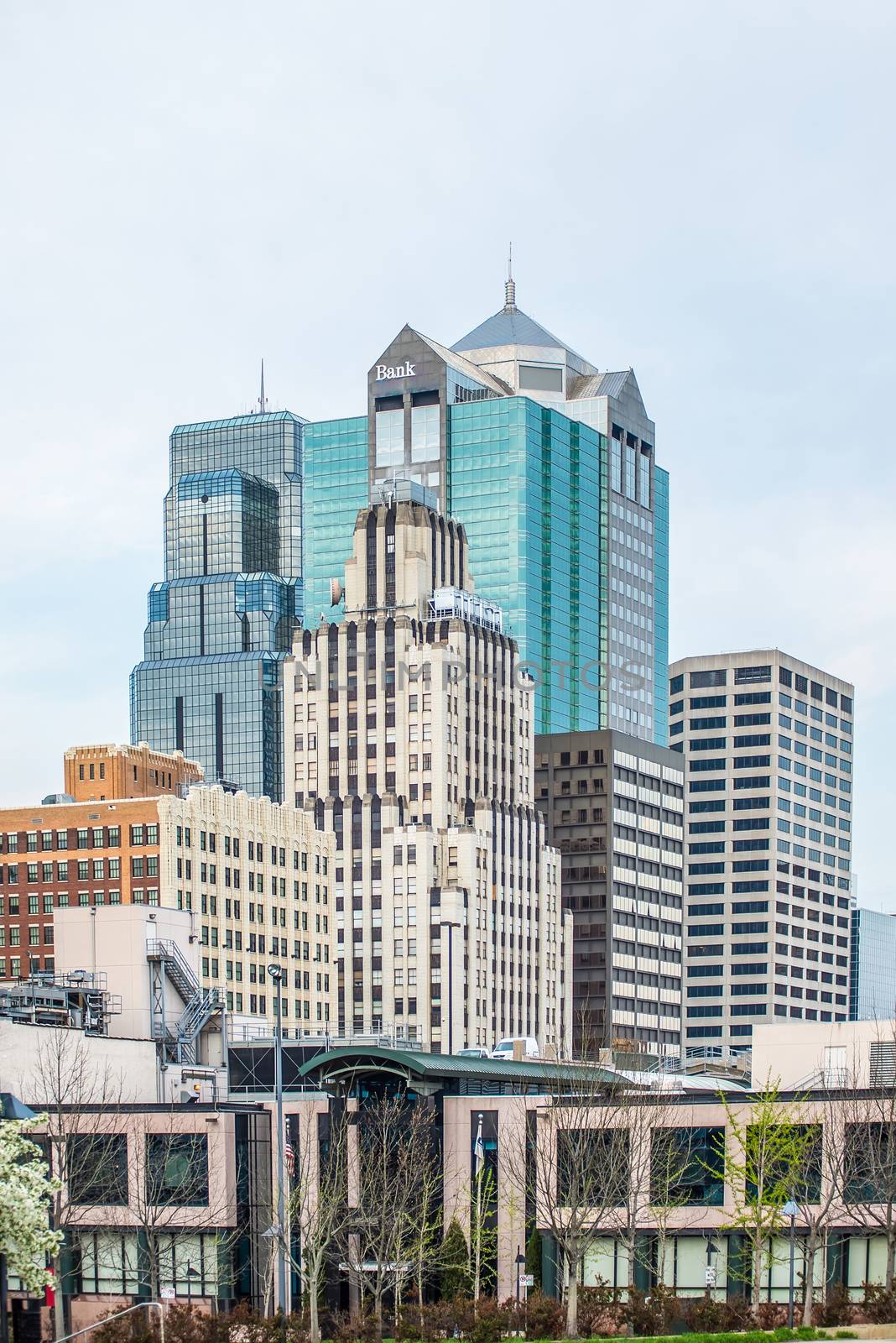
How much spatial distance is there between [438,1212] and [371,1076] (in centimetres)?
799

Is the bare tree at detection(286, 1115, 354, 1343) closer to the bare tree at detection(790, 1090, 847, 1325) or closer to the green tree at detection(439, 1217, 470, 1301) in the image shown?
the green tree at detection(439, 1217, 470, 1301)

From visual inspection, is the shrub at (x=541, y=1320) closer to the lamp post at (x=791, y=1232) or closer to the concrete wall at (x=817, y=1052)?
the lamp post at (x=791, y=1232)

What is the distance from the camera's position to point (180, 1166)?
112750 mm

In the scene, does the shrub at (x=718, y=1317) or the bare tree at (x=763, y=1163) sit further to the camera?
the bare tree at (x=763, y=1163)

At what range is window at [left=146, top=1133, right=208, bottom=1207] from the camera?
111875mm

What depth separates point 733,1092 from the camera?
4943 inches

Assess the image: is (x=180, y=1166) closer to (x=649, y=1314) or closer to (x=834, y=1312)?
(x=649, y=1314)

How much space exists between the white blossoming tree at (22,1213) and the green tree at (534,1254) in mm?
37952

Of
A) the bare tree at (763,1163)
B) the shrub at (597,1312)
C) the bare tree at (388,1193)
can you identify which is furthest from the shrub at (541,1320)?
the bare tree at (763,1163)

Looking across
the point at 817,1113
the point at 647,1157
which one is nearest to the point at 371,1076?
the point at 647,1157

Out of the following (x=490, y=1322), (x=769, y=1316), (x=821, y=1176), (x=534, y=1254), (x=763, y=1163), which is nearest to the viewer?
(x=490, y=1322)

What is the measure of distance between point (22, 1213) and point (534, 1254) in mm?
41980

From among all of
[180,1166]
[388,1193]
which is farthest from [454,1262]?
[180,1166]

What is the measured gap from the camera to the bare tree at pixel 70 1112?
10856cm
